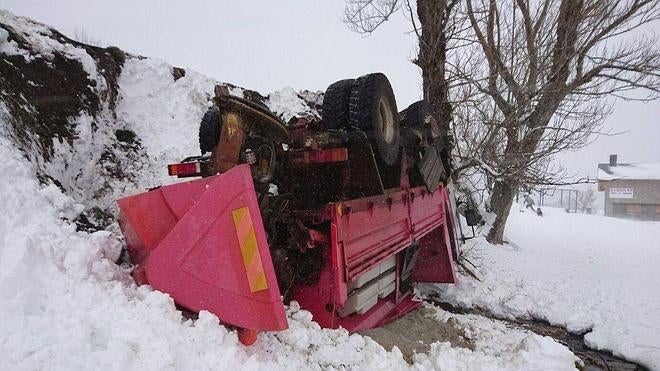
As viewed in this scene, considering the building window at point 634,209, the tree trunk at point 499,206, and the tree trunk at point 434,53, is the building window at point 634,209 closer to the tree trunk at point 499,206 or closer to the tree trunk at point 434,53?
the tree trunk at point 499,206

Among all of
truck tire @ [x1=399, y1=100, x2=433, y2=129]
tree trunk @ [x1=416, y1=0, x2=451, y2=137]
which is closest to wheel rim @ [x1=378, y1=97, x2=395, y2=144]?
truck tire @ [x1=399, y1=100, x2=433, y2=129]

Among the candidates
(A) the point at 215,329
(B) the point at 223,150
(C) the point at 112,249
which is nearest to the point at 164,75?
(B) the point at 223,150

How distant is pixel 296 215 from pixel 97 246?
124 centimetres

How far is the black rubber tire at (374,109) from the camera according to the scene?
3111mm

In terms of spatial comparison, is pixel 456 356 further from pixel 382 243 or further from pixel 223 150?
pixel 223 150

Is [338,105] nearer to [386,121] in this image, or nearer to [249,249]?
[386,121]

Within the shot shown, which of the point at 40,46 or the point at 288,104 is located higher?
the point at 40,46

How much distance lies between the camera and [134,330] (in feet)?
5.90

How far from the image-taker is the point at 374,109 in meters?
3.12

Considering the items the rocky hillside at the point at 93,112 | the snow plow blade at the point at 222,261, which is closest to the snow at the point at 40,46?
the rocky hillside at the point at 93,112

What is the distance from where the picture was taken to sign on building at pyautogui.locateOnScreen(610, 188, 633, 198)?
134 ft

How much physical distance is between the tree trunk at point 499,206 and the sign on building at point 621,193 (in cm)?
3987

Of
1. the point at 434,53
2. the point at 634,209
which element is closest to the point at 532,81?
the point at 434,53

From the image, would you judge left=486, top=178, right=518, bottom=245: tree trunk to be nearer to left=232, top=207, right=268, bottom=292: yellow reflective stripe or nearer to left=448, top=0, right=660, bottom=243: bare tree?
left=448, top=0, right=660, bottom=243: bare tree
